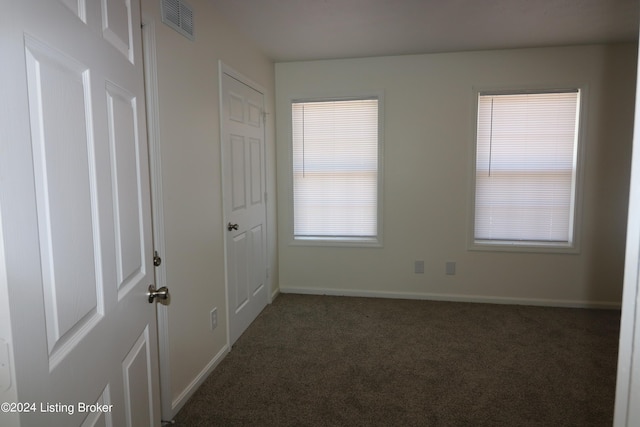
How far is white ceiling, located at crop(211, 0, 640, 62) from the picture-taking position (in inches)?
104

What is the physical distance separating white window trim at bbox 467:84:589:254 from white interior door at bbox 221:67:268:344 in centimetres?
202

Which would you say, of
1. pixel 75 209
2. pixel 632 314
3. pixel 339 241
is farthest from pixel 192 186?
pixel 632 314

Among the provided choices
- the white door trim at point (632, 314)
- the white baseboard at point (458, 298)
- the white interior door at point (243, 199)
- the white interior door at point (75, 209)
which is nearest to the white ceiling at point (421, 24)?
the white interior door at point (243, 199)

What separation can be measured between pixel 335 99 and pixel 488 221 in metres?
1.96

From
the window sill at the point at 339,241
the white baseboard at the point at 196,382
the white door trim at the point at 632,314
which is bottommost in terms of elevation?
the white baseboard at the point at 196,382

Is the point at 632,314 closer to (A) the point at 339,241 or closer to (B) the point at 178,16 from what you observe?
(B) the point at 178,16

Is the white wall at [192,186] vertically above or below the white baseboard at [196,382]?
above

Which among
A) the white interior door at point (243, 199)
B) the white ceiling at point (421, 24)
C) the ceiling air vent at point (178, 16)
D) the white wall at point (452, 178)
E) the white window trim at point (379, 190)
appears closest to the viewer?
the ceiling air vent at point (178, 16)

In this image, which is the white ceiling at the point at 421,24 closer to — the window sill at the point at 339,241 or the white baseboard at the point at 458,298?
the window sill at the point at 339,241

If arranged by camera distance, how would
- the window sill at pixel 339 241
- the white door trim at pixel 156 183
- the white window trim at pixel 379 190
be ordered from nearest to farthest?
1. the white door trim at pixel 156 183
2. the white window trim at pixel 379 190
3. the window sill at pixel 339 241

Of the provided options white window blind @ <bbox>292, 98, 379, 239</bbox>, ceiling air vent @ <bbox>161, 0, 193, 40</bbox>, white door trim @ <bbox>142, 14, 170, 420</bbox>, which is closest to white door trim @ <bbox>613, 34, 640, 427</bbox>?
white door trim @ <bbox>142, 14, 170, 420</bbox>

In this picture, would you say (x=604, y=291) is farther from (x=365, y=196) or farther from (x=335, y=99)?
(x=335, y=99)

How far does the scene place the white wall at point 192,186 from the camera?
2.15m

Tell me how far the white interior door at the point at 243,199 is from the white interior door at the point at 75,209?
5.51 feet
